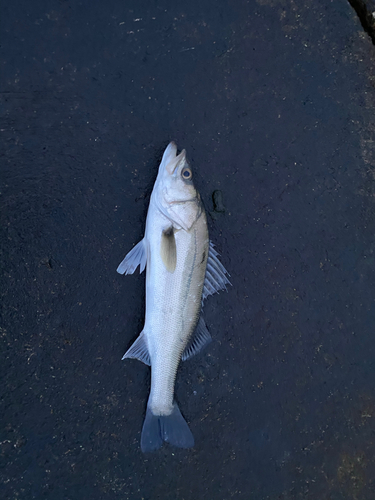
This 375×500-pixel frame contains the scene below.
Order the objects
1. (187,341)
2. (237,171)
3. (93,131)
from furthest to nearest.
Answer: (237,171), (93,131), (187,341)

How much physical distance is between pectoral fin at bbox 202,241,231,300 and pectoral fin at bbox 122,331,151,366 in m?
0.69

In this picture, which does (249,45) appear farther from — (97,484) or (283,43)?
(97,484)

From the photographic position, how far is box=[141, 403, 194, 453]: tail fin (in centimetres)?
315

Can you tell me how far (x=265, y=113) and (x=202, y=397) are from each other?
3062 mm

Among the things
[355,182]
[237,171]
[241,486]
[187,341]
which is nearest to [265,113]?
[237,171]

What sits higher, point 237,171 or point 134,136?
point 134,136

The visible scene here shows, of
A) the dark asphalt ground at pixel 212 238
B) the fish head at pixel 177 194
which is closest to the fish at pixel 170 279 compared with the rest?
the fish head at pixel 177 194

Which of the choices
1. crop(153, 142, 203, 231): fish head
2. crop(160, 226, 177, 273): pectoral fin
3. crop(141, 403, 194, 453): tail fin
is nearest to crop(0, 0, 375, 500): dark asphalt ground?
crop(141, 403, 194, 453): tail fin

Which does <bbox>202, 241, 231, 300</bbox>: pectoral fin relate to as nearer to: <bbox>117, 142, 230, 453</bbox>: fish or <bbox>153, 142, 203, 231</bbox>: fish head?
<bbox>117, 142, 230, 453</bbox>: fish

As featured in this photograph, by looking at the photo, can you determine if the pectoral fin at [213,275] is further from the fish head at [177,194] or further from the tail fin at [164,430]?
the tail fin at [164,430]

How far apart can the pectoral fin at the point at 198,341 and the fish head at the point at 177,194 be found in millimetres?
947

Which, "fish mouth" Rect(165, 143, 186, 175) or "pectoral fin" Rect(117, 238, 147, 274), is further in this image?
"pectoral fin" Rect(117, 238, 147, 274)

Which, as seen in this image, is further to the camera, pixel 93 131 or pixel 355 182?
pixel 355 182

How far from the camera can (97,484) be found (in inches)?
126
